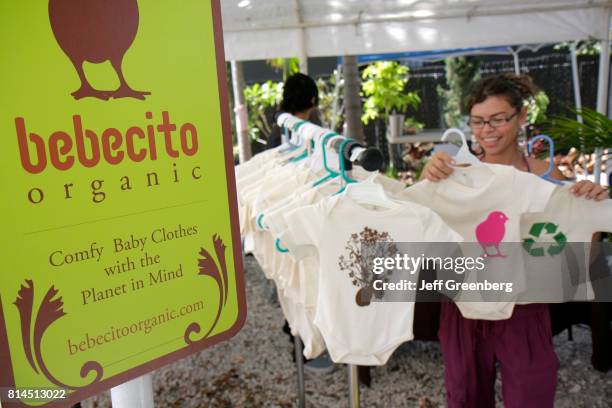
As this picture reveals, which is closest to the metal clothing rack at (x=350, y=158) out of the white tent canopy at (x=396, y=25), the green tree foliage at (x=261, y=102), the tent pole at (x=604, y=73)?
the white tent canopy at (x=396, y=25)

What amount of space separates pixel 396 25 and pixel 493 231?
226 cm

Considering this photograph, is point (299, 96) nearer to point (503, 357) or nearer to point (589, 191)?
point (589, 191)

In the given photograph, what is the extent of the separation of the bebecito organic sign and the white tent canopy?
8.60ft

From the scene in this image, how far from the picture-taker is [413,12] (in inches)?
130

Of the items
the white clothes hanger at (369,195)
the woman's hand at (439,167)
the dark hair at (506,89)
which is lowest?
the white clothes hanger at (369,195)

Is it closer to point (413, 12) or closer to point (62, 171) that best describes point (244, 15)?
point (413, 12)

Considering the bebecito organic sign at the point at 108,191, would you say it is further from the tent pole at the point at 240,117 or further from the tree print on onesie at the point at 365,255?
the tent pole at the point at 240,117

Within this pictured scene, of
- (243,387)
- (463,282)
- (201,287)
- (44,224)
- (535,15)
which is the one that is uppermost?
(535,15)

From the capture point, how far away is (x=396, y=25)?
3346mm

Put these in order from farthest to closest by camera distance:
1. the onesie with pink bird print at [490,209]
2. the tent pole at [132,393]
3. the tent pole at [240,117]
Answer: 1. the tent pole at [240,117]
2. the onesie with pink bird print at [490,209]
3. the tent pole at [132,393]

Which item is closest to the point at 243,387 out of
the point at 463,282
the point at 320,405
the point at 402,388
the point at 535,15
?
the point at 320,405

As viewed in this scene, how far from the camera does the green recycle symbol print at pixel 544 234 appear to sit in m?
1.61

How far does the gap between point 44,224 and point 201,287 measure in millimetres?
258

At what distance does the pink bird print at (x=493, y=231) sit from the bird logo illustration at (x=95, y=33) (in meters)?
1.24
